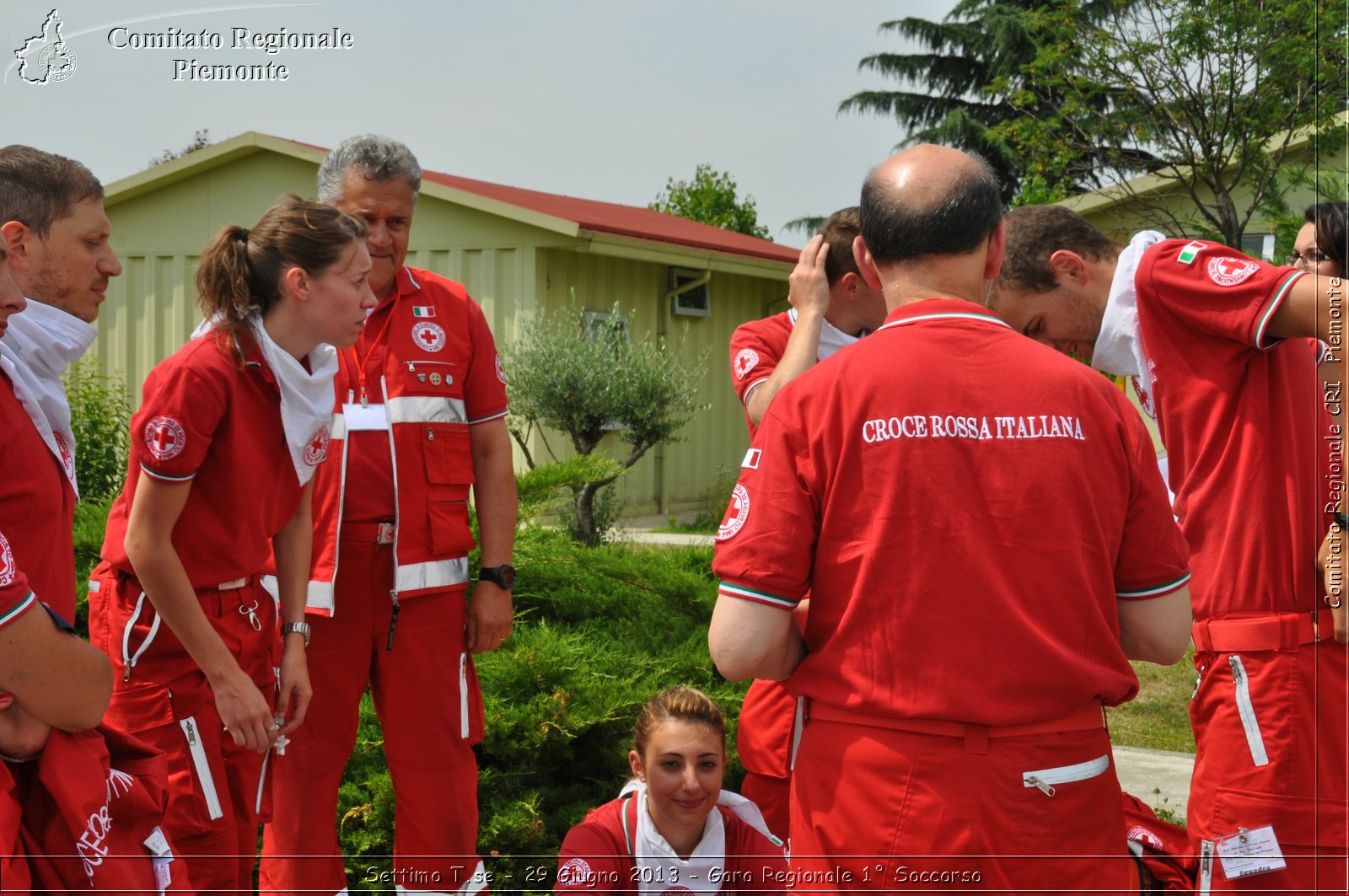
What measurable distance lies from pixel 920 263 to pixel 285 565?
2165 mm

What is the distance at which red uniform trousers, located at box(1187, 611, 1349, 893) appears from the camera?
3027 mm

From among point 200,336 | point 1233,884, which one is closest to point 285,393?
point 200,336

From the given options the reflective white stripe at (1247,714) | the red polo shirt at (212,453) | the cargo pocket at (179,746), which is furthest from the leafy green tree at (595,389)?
the reflective white stripe at (1247,714)

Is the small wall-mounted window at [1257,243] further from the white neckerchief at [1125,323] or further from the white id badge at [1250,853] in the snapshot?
the white id badge at [1250,853]

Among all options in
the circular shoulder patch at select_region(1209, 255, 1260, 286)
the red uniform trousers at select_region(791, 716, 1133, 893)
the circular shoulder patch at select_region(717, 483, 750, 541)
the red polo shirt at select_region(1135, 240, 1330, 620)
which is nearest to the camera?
the red uniform trousers at select_region(791, 716, 1133, 893)

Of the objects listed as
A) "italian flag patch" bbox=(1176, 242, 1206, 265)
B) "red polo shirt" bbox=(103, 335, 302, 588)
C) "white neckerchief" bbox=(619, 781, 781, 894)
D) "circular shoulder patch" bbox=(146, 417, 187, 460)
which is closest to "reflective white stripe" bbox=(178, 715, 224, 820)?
"red polo shirt" bbox=(103, 335, 302, 588)

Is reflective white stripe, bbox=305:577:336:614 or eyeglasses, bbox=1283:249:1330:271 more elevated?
eyeglasses, bbox=1283:249:1330:271

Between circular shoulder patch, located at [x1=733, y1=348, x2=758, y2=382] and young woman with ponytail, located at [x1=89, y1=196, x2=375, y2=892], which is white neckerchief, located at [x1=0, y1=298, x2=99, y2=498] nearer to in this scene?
young woman with ponytail, located at [x1=89, y1=196, x2=375, y2=892]

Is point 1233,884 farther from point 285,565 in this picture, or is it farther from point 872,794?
point 285,565

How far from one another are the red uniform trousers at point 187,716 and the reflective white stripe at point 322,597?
1.28 feet

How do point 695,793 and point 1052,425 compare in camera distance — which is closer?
point 1052,425

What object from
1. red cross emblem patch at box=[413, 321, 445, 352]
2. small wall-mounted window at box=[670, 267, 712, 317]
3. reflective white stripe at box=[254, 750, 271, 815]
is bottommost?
reflective white stripe at box=[254, 750, 271, 815]

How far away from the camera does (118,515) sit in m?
3.28

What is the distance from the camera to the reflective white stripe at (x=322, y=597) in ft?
12.3
